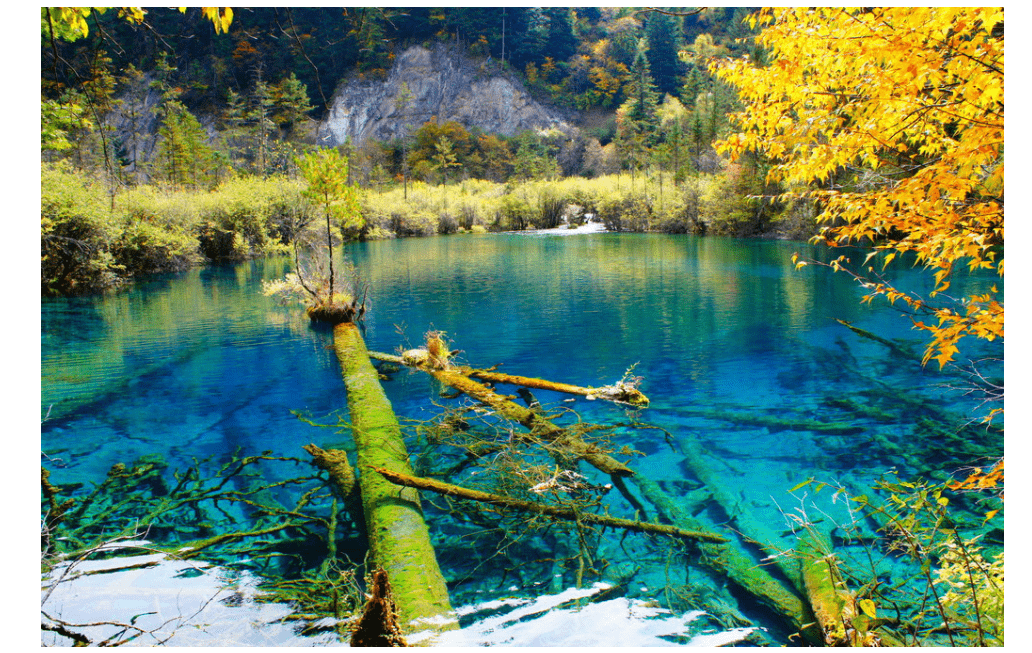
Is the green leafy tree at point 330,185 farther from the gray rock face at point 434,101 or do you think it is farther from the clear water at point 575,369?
the gray rock face at point 434,101

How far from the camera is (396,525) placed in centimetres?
423

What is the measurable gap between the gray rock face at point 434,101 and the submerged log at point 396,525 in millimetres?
74201

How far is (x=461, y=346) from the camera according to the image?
35.9 ft

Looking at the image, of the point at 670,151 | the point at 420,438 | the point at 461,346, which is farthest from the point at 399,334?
the point at 670,151

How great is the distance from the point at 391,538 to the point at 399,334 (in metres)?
8.23

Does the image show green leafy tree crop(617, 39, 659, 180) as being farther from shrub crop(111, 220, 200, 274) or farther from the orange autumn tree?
the orange autumn tree

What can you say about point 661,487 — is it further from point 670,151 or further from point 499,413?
point 670,151

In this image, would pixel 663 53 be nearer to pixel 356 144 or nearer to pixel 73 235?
pixel 356 144

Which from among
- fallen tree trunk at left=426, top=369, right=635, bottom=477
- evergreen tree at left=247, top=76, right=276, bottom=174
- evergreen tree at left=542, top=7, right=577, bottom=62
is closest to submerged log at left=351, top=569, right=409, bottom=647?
fallen tree trunk at left=426, top=369, right=635, bottom=477

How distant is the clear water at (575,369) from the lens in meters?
5.99

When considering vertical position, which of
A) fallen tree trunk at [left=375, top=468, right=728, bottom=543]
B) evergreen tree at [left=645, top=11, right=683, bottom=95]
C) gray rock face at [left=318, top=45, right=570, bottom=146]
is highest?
evergreen tree at [left=645, top=11, right=683, bottom=95]

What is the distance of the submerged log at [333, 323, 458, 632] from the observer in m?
3.41

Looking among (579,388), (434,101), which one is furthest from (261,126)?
(579,388)

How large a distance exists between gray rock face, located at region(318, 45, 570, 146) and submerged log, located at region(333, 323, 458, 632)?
74.2m
